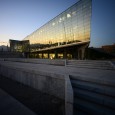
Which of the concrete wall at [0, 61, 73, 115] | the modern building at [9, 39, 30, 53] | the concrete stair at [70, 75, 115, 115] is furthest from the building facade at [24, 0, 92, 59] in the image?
the concrete stair at [70, 75, 115, 115]

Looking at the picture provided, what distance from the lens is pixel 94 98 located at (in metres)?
4.72

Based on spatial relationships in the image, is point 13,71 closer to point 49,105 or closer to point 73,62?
point 49,105

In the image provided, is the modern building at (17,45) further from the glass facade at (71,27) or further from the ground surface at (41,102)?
the ground surface at (41,102)

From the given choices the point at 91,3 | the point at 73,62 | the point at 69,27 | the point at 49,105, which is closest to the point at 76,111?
the point at 49,105

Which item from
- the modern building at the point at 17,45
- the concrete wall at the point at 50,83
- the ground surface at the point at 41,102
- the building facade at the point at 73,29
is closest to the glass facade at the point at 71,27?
the building facade at the point at 73,29

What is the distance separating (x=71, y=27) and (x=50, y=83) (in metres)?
34.4

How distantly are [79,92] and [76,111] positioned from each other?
89cm

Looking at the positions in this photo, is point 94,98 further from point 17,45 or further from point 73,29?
point 17,45

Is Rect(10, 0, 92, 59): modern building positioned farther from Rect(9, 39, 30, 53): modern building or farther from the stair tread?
the stair tread

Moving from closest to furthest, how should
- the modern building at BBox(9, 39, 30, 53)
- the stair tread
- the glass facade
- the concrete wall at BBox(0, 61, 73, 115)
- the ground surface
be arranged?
the stair tread, the concrete wall at BBox(0, 61, 73, 115), the ground surface, the glass facade, the modern building at BBox(9, 39, 30, 53)

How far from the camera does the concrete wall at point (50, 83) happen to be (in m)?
4.66

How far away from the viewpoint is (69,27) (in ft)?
130

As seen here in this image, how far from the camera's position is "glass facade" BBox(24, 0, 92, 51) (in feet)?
106

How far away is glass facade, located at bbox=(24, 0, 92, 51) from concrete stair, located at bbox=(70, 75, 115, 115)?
28779 mm
